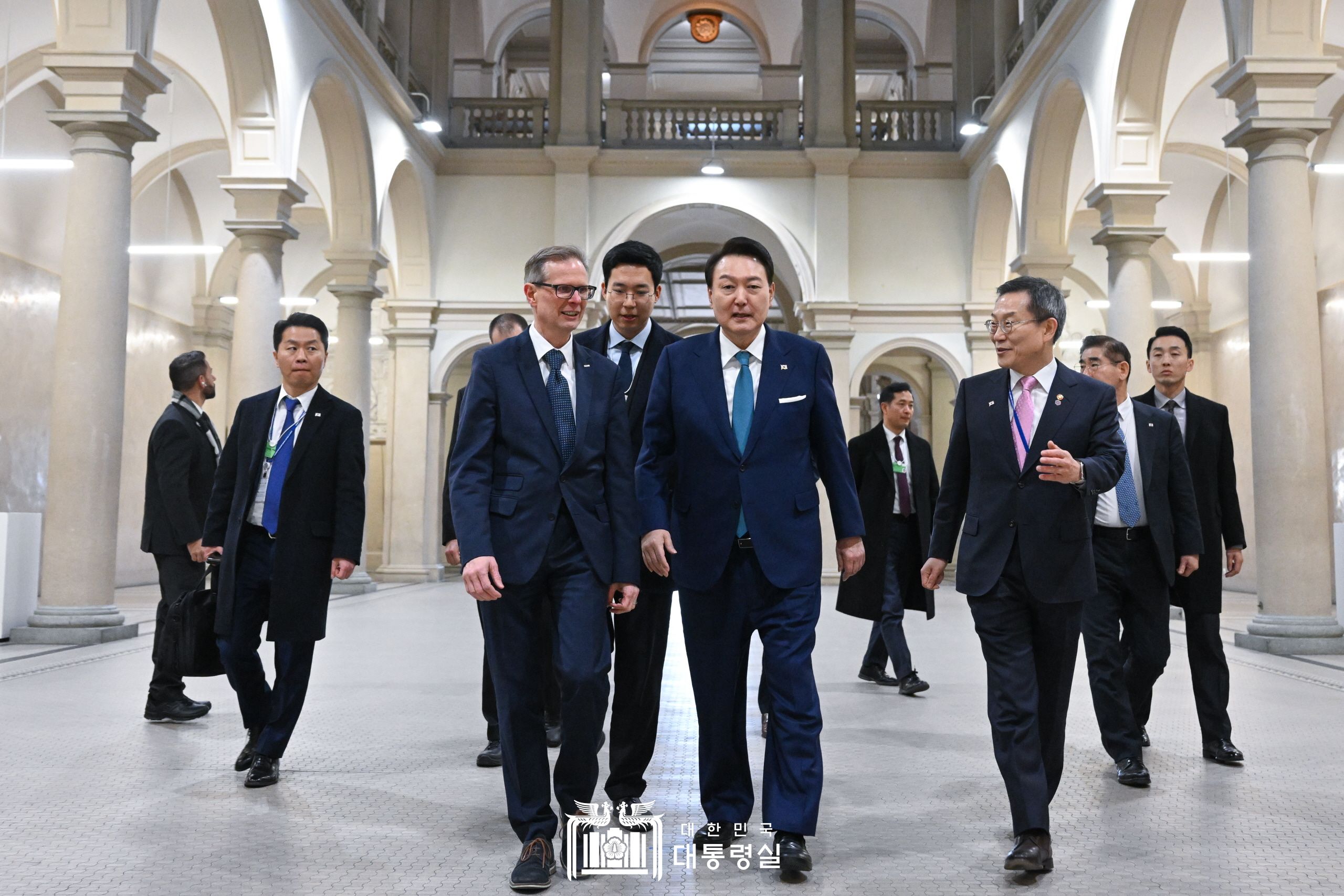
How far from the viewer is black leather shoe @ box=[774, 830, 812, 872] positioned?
11.1 feet

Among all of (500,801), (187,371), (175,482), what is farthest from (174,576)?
(500,801)

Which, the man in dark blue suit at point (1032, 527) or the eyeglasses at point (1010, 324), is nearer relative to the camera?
the man in dark blue suit at point (1032, 527)

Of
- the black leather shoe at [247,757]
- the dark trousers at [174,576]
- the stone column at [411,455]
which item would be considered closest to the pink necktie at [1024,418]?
the black leather shoe at [247,757]

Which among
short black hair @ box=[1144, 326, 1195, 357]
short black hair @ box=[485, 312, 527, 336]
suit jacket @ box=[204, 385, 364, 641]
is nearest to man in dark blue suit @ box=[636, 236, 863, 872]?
suit jacket @ box=[204, 385, 364, 641]

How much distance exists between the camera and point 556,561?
353cm

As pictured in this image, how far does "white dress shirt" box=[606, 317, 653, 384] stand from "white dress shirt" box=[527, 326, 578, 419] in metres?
0.75

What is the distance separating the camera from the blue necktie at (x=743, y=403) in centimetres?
375

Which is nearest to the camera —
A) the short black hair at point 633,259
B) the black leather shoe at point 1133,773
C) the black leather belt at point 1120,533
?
the short black hair at point 633,259

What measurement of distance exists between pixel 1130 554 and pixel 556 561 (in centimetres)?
272

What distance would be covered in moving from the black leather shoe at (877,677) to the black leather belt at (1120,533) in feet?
9.30

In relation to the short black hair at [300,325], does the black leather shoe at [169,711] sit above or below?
below

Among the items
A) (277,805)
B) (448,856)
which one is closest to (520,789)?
(448,856)

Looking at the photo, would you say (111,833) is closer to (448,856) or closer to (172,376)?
(448,856)

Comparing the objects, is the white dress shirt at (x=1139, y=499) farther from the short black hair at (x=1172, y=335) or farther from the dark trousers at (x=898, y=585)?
the dark trousers at (x=898, y=585)
